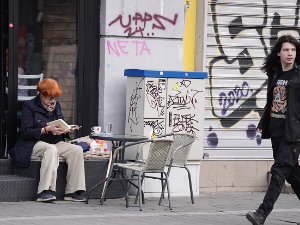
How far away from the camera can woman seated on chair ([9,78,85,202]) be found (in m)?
8.69

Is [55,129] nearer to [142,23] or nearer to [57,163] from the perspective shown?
[57,163]

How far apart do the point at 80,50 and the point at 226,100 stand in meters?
2.30

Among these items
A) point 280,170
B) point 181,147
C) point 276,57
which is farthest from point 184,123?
point 280,170

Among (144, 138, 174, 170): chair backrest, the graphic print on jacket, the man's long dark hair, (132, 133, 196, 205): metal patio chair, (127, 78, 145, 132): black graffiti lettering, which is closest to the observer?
the graphic print on jacket

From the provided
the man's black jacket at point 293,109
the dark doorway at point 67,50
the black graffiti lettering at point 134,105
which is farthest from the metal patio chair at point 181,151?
the man's black jacket at point 293,109

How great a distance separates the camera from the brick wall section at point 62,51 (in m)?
9.91

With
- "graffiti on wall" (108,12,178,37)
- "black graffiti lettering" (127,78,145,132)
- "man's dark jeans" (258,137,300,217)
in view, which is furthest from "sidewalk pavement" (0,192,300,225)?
"graffiti on wall" (108,12,178,37)

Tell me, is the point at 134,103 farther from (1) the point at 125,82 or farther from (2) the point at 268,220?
(2) the point at 268,220

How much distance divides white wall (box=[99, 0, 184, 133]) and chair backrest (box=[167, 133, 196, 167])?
1.07m

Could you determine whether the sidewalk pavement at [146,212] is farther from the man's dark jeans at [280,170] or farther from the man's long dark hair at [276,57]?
the man's long dark hair at [276,57]

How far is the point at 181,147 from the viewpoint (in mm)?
8758

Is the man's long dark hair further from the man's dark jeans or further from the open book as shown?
the open book

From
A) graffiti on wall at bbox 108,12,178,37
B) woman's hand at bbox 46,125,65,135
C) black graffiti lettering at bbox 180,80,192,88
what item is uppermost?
graffiti on wall at bbox 108,12,178,37

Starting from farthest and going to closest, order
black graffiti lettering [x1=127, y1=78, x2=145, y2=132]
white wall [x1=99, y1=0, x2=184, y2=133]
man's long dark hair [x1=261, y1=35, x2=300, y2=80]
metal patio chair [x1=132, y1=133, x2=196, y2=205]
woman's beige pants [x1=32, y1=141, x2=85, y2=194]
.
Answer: white wall [x1=99, y1=0, x2=184, y2=133], black graffiti lettering [x1=127, y1=78, x2=145, y2=132], metal patio chair [x1=132, y1=133, x2=196, y2=205], woman's beige pants [x1=32, y1=141, x2=85, y2=194], man's long dark hair [x1=261, y1=35, x2=300, y2=80]
